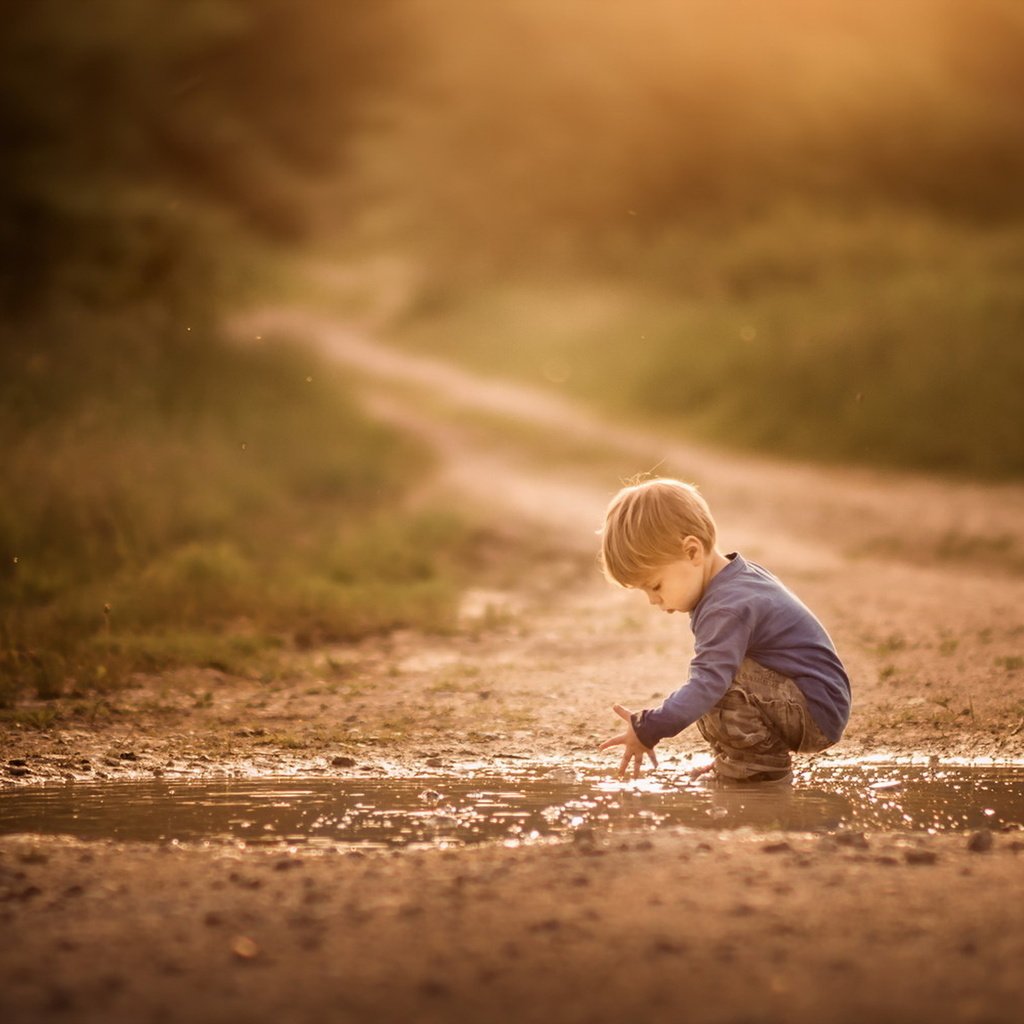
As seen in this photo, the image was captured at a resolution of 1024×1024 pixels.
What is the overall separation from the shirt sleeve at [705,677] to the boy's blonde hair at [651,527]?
233 millimetres

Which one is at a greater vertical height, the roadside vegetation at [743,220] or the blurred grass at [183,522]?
the roadside vegetation at [743,220]

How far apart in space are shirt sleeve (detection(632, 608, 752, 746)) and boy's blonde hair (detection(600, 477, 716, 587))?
23cm

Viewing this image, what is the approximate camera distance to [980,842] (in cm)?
347

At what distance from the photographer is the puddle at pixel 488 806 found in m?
3.84

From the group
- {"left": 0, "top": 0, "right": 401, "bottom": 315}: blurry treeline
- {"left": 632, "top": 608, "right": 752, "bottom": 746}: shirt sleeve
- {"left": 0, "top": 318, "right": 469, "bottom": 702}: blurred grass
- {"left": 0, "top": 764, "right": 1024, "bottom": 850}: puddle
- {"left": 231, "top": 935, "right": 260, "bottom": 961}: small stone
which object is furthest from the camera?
{"left": 0, "top": 0, "right": 401, "bottom": 315}: blurry treeline

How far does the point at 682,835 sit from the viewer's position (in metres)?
3.73

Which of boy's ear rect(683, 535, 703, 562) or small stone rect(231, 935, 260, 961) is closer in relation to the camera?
small stone rect(231, 935, 260, 961)

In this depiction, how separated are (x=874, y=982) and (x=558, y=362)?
20.5 meters

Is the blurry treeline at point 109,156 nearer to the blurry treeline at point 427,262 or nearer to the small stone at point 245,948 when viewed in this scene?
the blurry treeline at point 427,262

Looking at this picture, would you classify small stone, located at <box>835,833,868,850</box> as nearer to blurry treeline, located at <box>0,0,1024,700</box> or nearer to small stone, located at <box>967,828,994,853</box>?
small stone, located at <box>967,828,994,853</box>

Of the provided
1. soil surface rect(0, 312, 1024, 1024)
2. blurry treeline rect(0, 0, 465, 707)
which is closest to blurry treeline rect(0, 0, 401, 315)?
blurry treeline rect(0, 0, 465, 707)

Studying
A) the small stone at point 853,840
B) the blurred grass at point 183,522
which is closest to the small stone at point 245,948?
the small stone at point 853,840

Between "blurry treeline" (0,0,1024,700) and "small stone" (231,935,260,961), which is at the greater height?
"blurry treeline" (0,0,1024,700)

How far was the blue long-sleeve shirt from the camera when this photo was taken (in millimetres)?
4215
